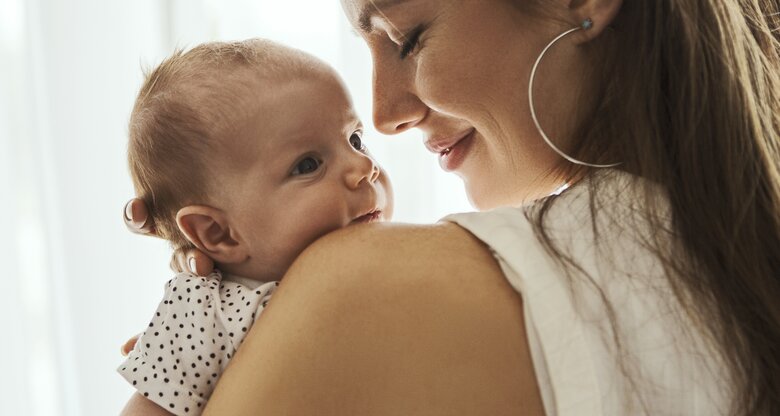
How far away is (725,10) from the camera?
1069mm

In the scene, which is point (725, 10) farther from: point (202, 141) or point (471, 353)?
point (202, 141)

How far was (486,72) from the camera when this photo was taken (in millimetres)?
1263

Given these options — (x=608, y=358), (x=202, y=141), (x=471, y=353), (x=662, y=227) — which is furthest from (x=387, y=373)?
(x=202, y=141)

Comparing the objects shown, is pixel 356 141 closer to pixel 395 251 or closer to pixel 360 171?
pixel 360 171

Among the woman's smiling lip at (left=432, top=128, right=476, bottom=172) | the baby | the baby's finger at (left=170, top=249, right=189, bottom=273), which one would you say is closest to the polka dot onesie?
the baby

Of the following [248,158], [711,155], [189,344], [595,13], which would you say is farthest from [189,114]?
[711,155]

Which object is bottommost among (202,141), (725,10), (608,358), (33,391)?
(33,391)

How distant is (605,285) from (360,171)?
0.45 meters

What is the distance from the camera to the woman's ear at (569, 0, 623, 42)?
1.16 meters

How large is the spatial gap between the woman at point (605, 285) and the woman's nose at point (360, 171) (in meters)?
0.25

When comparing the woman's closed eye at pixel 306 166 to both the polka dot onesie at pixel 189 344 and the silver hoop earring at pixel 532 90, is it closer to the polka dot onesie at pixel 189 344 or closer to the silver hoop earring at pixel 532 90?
the polka dot onesie at pixel 189 344

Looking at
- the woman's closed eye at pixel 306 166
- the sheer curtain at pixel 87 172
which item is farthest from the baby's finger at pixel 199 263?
the sheer curtain at pixel 87 172

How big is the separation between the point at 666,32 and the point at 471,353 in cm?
46

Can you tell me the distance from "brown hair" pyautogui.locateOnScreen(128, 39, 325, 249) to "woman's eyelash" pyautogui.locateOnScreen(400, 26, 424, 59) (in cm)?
13
